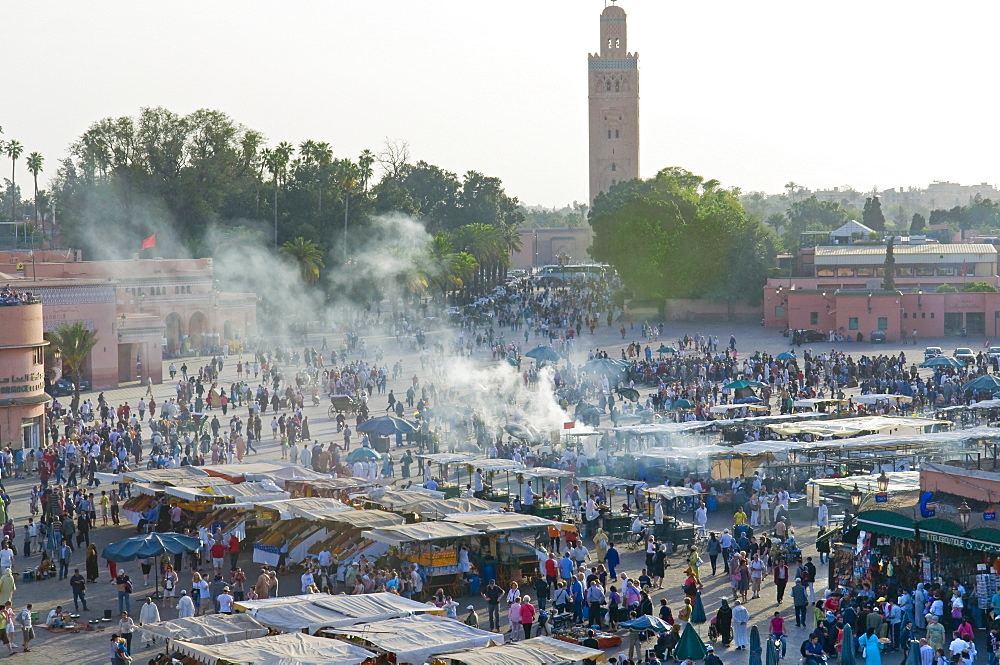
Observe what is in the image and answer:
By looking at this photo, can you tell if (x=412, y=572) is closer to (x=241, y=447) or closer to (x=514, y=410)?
(x=241, y=447)

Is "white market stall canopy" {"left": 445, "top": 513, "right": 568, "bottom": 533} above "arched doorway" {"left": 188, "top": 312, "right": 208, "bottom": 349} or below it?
below

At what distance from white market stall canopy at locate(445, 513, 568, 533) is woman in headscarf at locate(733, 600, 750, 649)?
410 centimetres

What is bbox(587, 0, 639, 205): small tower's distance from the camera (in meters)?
113

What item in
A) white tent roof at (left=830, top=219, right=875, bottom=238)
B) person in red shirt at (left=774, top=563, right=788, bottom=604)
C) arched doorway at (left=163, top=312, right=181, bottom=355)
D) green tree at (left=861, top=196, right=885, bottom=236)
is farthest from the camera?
green tree at (left=861, top=196, right=885, bottom=236)

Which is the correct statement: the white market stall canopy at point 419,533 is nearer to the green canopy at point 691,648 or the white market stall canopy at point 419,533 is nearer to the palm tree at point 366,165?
the green canopy at point 691,648

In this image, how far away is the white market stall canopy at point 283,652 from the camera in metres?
13.9

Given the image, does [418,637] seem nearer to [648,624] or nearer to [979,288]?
→ [648,624]

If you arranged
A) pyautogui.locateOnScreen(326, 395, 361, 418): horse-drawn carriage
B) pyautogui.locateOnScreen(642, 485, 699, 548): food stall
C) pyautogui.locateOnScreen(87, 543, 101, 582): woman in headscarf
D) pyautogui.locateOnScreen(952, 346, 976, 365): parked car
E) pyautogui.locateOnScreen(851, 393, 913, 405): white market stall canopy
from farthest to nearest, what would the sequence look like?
pyautogui.locateOnScreen(952, 346, 976, 365): parked car → pyautogui.locateOnScreen(326, 395, 361, 418): horse-drawn carriage → pyautogui.locateOnScreen(851, 393, 913, 405): white market stall canopy → pyautogui.locateOnScreen(642, 485, 699, 548): food stall → pyautogui.locateOnScreen(87, 543, 101, 582): woman in headscarf

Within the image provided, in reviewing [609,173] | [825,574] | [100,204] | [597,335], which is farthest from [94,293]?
[609,173]

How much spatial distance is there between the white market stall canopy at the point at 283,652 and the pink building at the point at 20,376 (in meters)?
20.8

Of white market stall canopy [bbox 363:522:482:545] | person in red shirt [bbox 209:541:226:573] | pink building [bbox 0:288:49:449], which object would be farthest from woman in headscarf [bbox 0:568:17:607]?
pink building [bbox 0:288:49:449]

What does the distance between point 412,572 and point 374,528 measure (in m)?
1.63

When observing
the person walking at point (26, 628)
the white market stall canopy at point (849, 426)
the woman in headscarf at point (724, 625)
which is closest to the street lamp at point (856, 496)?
the woman in headscarf at point (724, 625)

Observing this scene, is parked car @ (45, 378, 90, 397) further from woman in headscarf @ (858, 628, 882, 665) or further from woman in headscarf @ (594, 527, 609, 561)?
woman in headscarf @ (858, 628, 882, 665)
